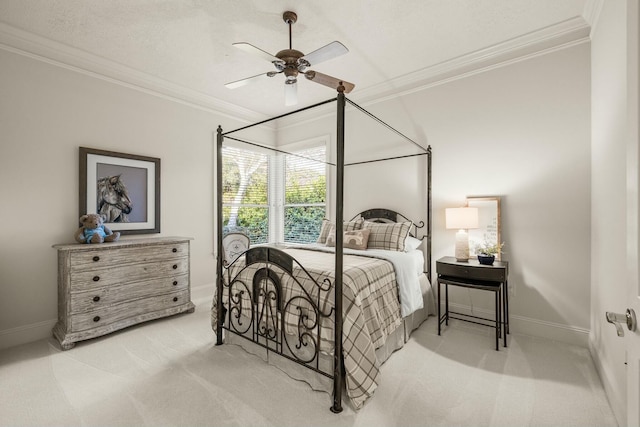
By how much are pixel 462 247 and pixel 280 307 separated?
188 cm

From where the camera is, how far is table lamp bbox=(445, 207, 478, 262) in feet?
9.48

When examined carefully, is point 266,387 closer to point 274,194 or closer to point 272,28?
point 272,28

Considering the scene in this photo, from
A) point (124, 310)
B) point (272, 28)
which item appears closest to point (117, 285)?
point (124, 310)

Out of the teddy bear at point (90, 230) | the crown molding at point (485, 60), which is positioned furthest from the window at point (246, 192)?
the crown molding at point (485, 60)

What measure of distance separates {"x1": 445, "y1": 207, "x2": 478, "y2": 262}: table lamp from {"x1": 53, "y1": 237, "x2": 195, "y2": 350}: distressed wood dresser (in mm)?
2940

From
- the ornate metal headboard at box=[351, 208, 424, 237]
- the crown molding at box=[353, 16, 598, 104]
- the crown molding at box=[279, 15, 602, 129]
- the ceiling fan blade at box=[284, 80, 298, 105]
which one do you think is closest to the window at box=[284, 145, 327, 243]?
the ornate metal headboard at box=[351, 208, 424, 237]

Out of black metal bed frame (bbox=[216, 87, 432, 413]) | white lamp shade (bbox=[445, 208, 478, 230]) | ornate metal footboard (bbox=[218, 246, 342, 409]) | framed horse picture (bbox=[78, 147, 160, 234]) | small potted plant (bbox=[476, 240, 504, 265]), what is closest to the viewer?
black metal bed frame (bbox=[216, 87, 432, 413])

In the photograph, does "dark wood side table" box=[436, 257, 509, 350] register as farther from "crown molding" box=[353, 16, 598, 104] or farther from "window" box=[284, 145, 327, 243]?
"window" box=[284, 145, 327, 243]

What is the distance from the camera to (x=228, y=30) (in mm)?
2631

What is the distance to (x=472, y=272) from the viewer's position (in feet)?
8.91

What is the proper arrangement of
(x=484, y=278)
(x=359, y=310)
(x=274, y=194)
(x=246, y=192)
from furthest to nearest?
(x=274, y=194)
(x=246, y=192)
(x=484, y=278)
(x=359, y=310)

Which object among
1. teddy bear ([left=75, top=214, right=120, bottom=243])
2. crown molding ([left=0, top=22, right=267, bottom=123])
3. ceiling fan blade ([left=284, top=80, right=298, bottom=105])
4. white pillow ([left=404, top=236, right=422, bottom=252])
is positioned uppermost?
crown molding ([left=0, top=22, right=267, bottom=123])

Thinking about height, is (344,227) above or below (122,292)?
above

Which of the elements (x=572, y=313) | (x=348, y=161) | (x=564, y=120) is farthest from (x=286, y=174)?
(x=572, y=313)
